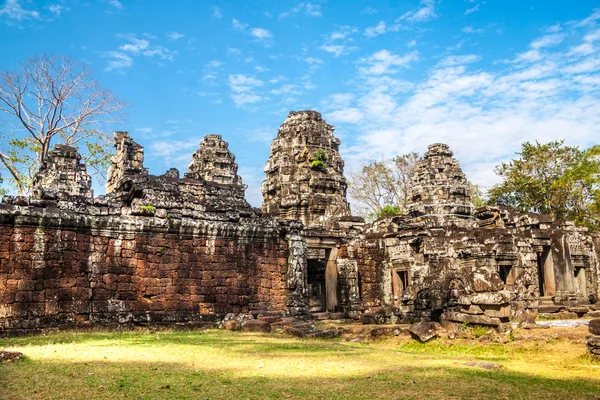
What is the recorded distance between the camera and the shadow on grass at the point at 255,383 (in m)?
5.50

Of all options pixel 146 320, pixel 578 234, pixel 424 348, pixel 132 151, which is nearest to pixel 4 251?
pixel 146 320

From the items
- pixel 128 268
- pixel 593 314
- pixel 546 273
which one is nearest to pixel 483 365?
pixel 128 268

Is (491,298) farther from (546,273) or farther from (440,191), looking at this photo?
(440,191)

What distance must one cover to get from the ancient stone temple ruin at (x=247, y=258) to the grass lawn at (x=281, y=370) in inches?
57.2

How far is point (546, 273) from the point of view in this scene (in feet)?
72.9

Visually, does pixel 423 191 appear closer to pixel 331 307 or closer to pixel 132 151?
pixel 331 307

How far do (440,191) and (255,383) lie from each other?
2070 centimetres

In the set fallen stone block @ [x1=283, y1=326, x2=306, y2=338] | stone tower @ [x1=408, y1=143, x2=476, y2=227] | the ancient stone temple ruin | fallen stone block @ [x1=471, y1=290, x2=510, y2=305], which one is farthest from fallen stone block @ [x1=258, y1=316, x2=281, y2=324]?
stone tower @ [x1=408, y1=143, x2=476, y2=227]

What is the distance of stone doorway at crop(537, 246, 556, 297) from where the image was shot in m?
22.0

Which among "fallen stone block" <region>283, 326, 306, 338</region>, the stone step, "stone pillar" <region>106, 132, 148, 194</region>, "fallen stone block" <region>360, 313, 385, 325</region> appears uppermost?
"stone pillar" <region>106, 132, 148, 194</region>

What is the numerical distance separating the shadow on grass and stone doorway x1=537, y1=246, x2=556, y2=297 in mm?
16722

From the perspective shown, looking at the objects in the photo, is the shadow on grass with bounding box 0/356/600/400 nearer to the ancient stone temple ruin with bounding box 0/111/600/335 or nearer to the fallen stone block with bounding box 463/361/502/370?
the fallen stone block with bounding box 463/361/502/370

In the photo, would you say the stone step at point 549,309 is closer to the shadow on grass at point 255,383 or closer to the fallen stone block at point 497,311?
the fallen stone block at point 497,311

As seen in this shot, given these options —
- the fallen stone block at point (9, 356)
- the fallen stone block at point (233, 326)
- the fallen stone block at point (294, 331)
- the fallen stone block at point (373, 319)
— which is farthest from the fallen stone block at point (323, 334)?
the fallen stone block at point (9, 356)
